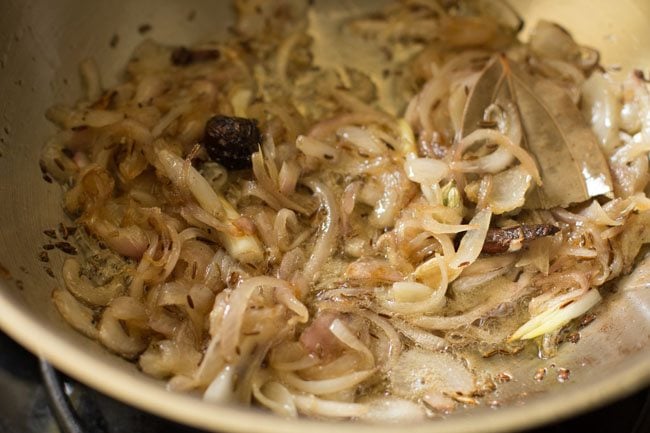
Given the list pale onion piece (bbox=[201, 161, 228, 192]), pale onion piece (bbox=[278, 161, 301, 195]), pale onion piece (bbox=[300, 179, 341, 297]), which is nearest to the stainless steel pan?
pale onion piece (bbox=[201, 161, 228, 192])

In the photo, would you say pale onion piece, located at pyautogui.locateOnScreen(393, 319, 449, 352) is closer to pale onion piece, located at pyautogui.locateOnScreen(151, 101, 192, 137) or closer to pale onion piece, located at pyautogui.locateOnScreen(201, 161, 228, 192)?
pale onion piece, located at pyautogui.locateOnScreen(201, 161, 228, 192)

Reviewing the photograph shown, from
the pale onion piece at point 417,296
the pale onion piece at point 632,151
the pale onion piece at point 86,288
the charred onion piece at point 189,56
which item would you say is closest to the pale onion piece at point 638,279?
the pale onion piece at point 632,151

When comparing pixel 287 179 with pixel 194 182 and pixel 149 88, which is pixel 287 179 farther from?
pixel 149 88

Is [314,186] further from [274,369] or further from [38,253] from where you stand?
[38,253]

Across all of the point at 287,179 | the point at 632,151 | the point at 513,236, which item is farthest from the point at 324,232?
the point at 632,151

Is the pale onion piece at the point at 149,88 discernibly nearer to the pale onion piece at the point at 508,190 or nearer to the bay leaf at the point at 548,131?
the bay leaf at the point at 548,131

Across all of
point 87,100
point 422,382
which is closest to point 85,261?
point 87,100
